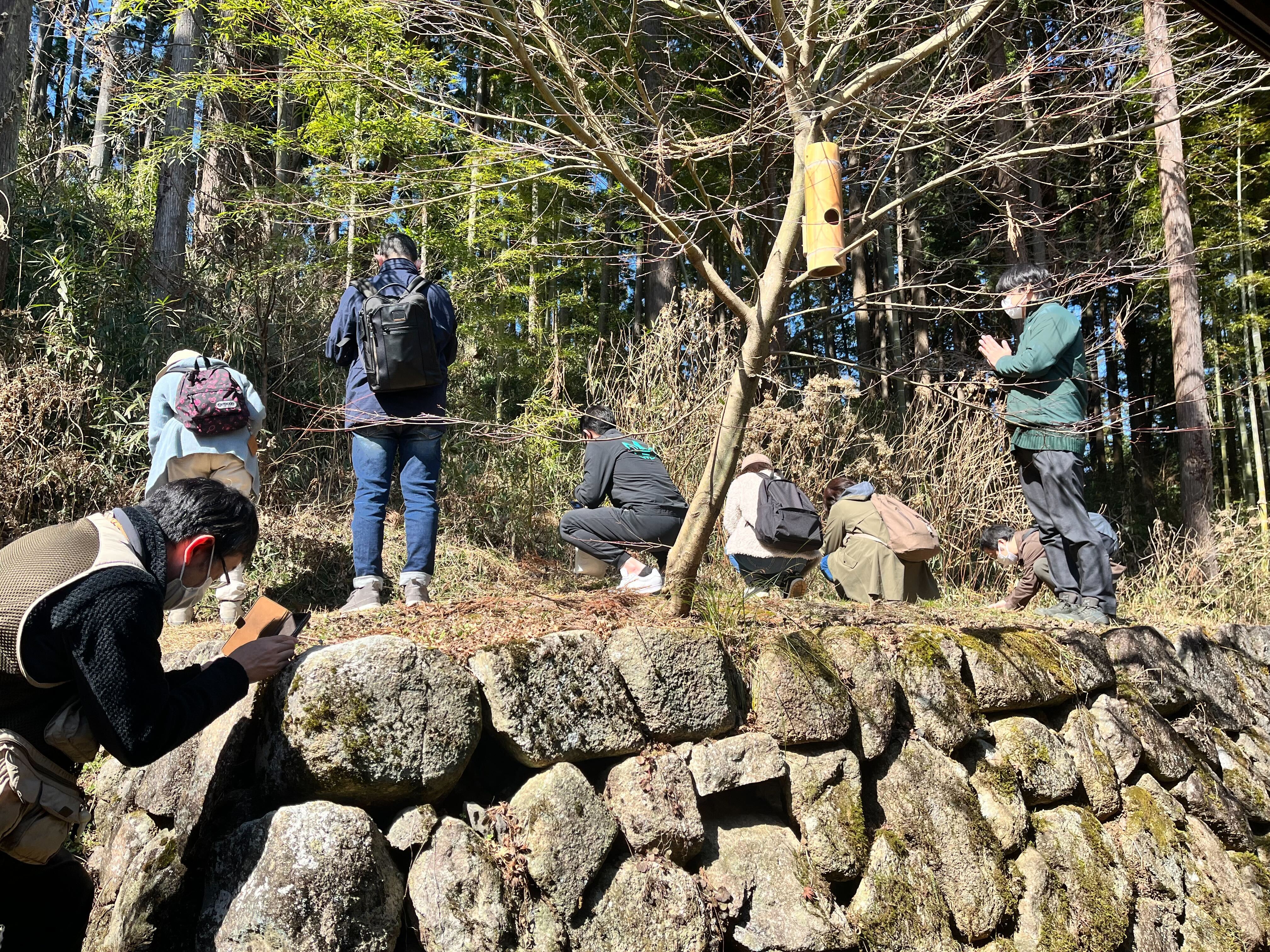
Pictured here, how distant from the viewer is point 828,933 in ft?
11.2

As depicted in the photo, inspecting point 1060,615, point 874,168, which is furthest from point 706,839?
point 874,168

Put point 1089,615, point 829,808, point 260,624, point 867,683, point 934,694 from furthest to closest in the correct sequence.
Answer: point 1089,615
point 934,694
point 867,683
point 829,808
point 260,624

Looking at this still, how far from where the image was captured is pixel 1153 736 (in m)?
5.29

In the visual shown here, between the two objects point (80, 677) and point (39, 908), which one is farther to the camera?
point (39, 908)

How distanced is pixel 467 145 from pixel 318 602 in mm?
3769

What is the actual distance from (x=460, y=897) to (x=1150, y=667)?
4.58 meters

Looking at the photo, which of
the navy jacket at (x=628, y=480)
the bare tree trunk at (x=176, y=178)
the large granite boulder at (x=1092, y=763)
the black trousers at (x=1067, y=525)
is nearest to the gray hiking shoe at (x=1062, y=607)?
the black trousers at (x=1067, y=525)

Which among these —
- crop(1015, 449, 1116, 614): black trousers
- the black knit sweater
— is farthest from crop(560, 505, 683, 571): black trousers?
the black knit sweater

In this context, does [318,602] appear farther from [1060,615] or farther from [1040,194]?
[1040,194]

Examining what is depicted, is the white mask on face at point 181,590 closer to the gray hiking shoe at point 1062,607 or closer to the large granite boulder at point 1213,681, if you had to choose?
the gray hiking shoe at point 1062,607

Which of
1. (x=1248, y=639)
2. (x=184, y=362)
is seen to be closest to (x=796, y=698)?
(x=184, y=362)

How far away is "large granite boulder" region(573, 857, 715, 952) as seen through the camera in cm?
309

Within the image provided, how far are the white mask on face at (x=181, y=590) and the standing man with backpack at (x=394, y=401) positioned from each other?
1.62 m

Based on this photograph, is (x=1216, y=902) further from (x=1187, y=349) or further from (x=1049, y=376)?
(x=1187, y=349)
